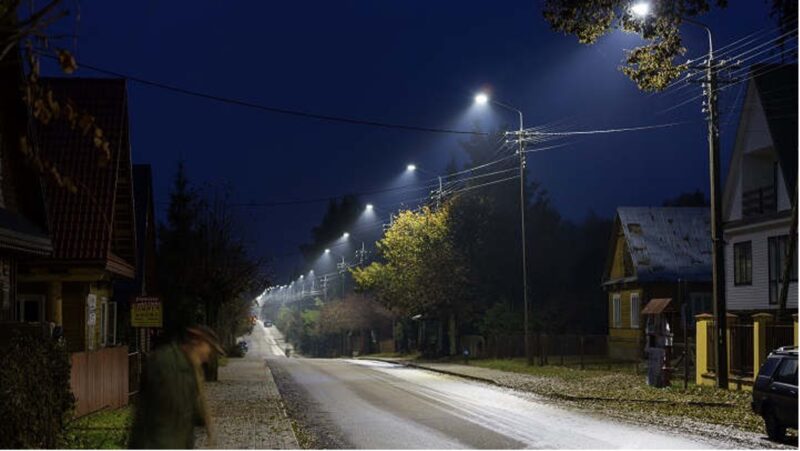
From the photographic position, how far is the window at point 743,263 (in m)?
37.5

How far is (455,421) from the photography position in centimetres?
1998

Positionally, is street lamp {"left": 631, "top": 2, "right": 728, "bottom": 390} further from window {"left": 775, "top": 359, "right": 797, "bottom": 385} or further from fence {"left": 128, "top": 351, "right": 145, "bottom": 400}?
fence {"left": 128, "top": 351, "right": 145, "bottom": 400}

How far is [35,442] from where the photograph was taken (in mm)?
12164

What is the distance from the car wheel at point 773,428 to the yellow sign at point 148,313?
13910mm

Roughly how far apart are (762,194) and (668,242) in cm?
1566

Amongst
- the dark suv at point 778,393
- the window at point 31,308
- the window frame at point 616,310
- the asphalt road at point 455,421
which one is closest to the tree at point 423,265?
the window frame at point 616,310

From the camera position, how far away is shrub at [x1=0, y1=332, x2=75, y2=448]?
11367 mm

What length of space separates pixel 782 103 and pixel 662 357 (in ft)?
37.4

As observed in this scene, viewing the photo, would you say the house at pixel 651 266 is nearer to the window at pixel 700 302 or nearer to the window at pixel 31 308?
the window at pixel 700 302

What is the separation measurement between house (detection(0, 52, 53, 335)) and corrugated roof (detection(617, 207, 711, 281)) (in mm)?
34927

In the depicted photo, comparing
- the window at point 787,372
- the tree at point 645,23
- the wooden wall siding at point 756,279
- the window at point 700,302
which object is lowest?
the window at point 787,372

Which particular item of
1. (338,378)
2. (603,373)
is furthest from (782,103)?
(338,378)

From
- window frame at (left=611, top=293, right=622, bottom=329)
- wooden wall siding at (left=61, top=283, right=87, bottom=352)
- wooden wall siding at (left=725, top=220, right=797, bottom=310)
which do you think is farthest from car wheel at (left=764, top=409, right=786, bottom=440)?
window frame at (left=611, top=293, right=622, bottom=329)

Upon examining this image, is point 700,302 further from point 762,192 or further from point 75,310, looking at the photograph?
point 75,310
